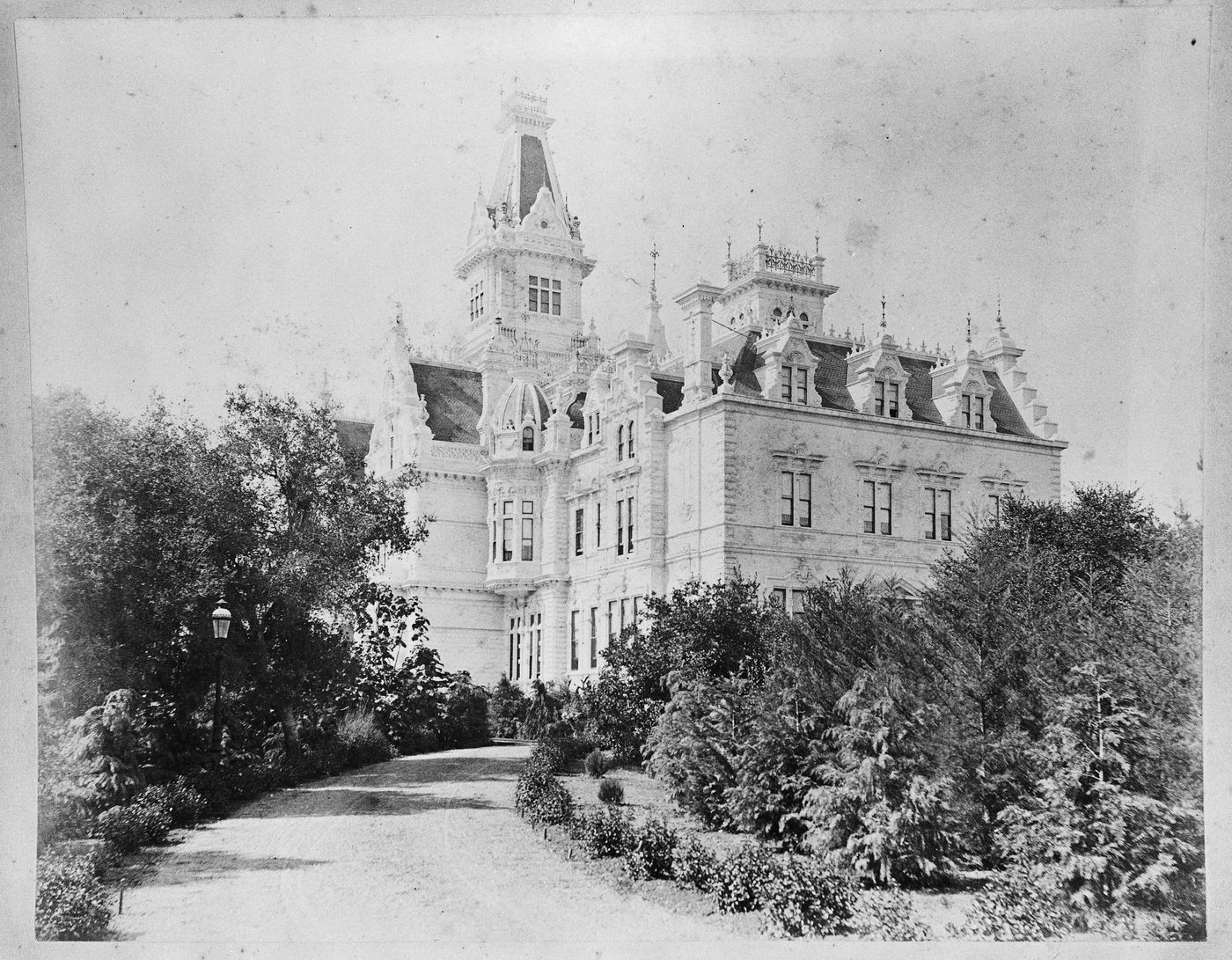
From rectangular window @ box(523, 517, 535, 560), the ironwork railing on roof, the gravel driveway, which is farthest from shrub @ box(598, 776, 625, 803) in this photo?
rectangular window @ box(523, 517, 535, 560)

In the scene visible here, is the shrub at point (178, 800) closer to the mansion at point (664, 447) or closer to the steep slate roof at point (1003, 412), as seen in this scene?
the mansion at point (664, 447)

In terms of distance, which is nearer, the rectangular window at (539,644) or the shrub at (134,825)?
the shrub at (134,825)

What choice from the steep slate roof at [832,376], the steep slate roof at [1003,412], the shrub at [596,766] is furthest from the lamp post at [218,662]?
the steep slate roof at [1003,412]

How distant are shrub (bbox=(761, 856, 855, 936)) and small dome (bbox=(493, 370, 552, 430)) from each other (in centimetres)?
1887

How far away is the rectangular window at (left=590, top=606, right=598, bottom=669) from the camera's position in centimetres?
2475

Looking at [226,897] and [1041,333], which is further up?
[1041,333]

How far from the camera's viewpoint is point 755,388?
2189cm

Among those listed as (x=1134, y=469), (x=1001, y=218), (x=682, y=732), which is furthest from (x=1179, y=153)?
(x=682, y=732)

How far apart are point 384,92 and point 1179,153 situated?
30.4 ft

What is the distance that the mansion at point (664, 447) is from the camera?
1856 centimetres

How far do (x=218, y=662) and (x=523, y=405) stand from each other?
15.2 metres

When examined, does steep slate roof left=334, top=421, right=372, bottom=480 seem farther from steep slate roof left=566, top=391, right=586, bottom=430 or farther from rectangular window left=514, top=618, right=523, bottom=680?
steep slate roof left=566, top=391, right=586, bottom=430

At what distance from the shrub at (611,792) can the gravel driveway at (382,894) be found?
4.72 ft

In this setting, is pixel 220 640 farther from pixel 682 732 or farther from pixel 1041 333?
pixel 1041 333
